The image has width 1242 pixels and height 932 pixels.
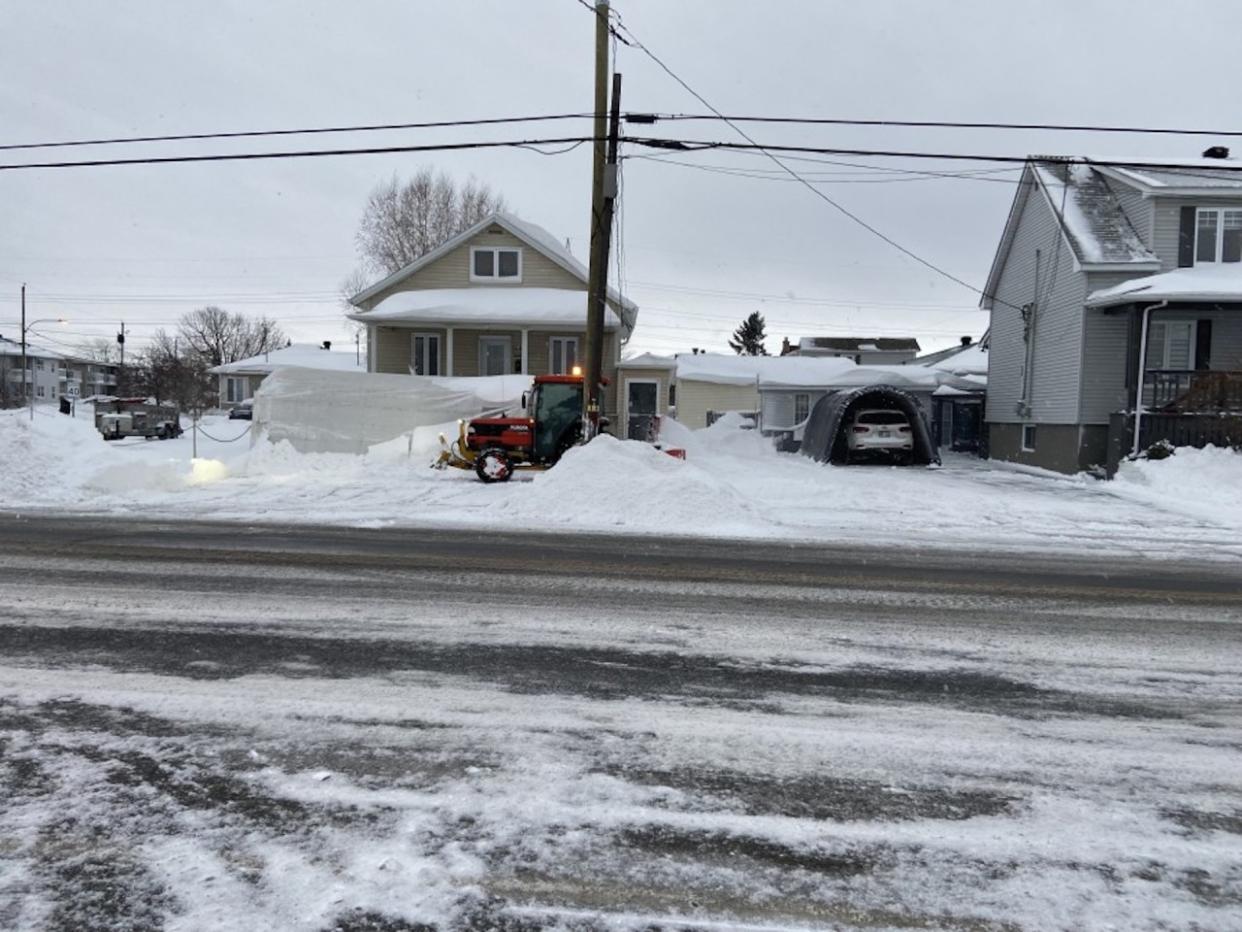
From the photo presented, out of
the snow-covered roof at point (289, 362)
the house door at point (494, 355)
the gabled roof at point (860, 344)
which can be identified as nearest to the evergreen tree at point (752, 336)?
the gabled roof at point (860, 344)

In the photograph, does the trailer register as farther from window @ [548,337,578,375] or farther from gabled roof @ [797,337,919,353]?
gabled roof @ [797,337,919,353]

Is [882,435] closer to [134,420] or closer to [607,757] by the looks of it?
[607,757]

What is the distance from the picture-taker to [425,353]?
28.5 metres

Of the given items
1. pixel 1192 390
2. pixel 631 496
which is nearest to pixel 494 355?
pixel 631 496

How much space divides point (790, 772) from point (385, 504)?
1184 centimetres

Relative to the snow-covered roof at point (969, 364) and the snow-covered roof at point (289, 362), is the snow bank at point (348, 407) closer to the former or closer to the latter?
the snow-covered roof at point (969, 364)

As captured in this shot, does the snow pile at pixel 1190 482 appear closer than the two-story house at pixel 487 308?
Yes

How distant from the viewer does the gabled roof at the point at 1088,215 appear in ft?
73.9

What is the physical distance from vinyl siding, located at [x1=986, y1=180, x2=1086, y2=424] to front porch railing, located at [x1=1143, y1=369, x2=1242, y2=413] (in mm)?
2072

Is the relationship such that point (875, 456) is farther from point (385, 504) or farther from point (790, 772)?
point (790, 772)

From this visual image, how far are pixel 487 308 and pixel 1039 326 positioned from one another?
1735cm

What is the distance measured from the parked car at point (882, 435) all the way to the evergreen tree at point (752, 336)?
283 feet

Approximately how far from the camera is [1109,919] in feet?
8.82

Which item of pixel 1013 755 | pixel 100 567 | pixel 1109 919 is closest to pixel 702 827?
pixel 1109 919
